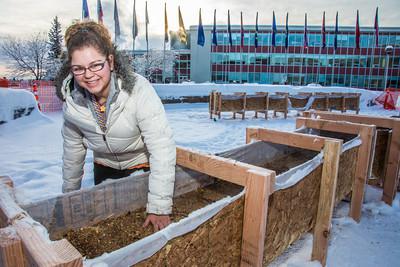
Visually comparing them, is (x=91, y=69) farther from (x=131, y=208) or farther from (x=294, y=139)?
(x=294, y=139)

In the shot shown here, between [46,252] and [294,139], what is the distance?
2.52m

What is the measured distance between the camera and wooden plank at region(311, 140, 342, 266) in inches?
101

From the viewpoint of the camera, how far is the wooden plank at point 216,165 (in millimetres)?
1746

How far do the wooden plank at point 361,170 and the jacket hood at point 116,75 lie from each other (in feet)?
9.73

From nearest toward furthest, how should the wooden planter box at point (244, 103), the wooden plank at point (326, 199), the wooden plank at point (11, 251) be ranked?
the wooden plank at point (11, 251), the wooden plank at point (326, 199), the wooden planter box at point (244, 103)

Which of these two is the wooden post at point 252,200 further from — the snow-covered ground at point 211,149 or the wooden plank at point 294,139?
the wooden plank at point 294,139

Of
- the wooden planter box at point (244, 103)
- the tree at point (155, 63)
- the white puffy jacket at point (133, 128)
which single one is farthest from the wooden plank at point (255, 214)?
the tree at point (155, 63)

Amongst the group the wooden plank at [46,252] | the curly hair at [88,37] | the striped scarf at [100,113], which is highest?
the curly hair at [88,37]

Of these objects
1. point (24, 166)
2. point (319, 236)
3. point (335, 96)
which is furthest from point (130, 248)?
point (335, 96)

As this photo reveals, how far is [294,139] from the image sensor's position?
291cm

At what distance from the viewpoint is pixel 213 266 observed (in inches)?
62.9

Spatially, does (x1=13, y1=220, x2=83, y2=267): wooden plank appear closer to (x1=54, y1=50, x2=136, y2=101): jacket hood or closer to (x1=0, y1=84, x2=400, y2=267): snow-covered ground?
(x1=0, y1=84, x2=400, y2=267): snow-covered ground

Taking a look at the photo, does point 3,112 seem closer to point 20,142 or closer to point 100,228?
point 20,142

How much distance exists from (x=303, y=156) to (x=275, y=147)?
535mm
